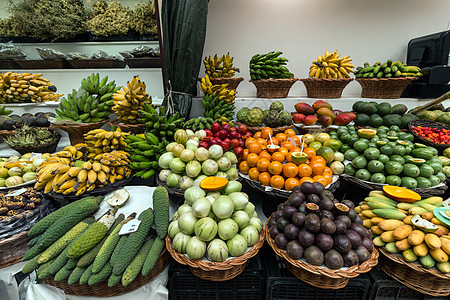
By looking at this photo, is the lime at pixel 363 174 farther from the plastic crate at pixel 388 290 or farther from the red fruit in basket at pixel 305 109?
the red fruit in basket at pixel 305 109

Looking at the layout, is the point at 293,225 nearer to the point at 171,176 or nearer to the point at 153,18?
the point at 171,176

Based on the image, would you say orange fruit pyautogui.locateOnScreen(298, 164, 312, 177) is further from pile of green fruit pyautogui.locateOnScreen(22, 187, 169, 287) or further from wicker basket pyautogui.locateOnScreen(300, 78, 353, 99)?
wicker basket pyautogui.locateOnScreen(300, 78, 353, 99)

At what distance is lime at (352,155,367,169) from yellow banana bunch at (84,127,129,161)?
2073mm

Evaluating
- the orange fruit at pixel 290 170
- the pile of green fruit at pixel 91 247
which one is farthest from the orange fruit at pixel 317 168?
the pile of green fruit at pixel 91 247

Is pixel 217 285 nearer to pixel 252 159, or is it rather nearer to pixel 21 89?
pixel 252 159

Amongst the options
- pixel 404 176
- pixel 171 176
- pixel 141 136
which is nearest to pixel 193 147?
pixel 171 176

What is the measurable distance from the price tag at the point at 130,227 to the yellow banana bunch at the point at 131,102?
1.29 metres

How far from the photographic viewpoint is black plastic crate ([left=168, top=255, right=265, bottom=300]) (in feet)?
4.08

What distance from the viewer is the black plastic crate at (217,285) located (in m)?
1.24

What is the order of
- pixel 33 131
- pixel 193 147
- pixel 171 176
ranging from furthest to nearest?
pixel 33 131 < pixel 193 147 < pixel 171 176

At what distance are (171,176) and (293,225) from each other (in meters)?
0.94

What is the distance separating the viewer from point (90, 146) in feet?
6.18

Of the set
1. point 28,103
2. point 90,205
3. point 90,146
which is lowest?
point 90,205

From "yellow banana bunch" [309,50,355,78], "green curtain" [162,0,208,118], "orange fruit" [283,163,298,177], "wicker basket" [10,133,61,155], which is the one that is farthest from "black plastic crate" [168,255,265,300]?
"yellow banana bunch" [309,50,355,78]
